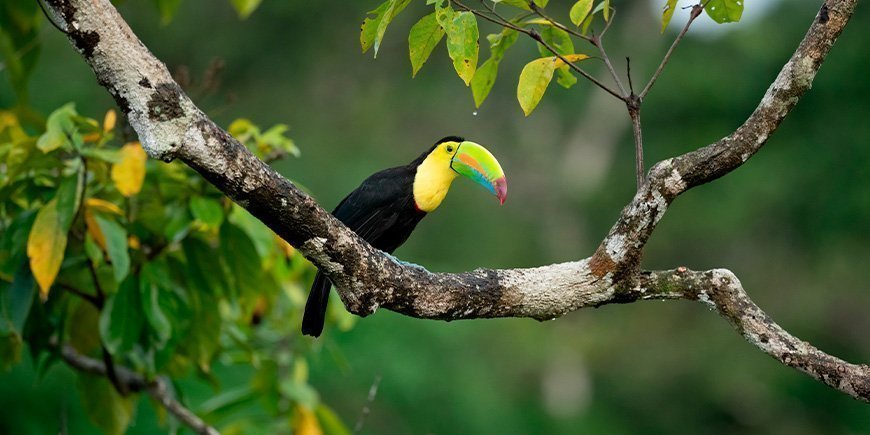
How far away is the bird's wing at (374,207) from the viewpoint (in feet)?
12.7

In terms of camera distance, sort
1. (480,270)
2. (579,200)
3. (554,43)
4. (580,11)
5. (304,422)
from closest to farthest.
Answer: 1. (580,11)
2. (480,270)
3. (554,43)
4. (304,422)
5. (579,200)

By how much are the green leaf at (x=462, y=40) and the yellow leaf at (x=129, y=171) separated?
112 cm

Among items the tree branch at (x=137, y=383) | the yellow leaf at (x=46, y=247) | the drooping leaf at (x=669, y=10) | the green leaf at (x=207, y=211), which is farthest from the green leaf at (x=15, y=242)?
the drooping leaf at (x=669, y=10)

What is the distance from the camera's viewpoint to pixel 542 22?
8.42ft

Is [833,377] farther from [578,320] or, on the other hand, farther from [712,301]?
[578,320]

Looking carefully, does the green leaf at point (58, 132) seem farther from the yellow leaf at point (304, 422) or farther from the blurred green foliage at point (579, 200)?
the blurred green foliage at point (579, 200)

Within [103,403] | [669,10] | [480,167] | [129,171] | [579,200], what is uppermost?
[579,200]

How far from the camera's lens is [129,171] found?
3.07 meters

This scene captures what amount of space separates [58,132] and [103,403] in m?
1.10

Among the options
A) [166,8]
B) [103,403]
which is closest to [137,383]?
[103,403]

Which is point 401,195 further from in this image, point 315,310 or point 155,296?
point 155,296

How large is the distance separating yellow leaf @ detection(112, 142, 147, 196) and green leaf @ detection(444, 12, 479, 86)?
1125mm

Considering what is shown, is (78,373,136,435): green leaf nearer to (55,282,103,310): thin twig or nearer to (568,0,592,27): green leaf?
(55,282,103,310): thin twig

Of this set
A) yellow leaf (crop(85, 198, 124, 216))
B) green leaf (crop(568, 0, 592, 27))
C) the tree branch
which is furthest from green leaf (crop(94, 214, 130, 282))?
green leaf (crop(568, 0, 592, 27))
